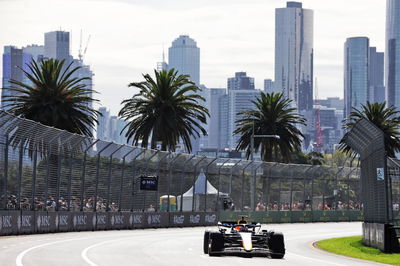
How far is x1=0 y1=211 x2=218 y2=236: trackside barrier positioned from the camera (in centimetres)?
3600

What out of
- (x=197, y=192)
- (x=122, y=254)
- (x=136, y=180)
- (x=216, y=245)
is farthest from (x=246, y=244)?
(x=197, y=192)

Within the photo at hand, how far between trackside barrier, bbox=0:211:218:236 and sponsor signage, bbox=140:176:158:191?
4.52ft

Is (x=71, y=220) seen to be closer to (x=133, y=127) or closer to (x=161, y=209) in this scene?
(x=161, y=209)

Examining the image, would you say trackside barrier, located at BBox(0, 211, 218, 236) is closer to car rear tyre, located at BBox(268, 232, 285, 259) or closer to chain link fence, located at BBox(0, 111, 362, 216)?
chain link fence, located at BBox(0, 111, 362, 216)

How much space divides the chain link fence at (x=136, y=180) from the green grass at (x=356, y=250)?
11014 millimetres

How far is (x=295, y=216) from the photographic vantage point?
6769cm

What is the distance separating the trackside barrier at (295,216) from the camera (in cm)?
5928

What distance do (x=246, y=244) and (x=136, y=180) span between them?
76.7ft

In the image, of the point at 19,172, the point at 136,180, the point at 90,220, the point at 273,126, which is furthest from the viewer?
the point at 273,126

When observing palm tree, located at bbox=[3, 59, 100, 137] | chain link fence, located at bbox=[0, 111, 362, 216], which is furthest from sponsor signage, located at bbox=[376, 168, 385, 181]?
palm tree, located at bbox=[3, 59, 100, 137]

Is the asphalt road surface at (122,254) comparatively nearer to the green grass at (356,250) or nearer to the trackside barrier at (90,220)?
the green grass at (356,250)

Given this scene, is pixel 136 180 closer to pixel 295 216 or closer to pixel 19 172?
pixel 19 172

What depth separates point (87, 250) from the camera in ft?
89.7

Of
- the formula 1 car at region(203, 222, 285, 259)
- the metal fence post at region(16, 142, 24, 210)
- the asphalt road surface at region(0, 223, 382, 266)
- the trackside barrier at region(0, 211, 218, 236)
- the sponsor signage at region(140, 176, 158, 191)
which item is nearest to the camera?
the asphalt road surface at region(0, 223, 382, 266)
